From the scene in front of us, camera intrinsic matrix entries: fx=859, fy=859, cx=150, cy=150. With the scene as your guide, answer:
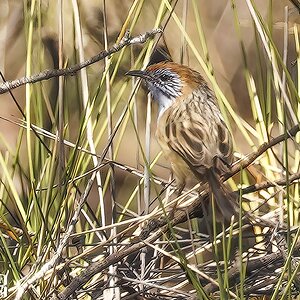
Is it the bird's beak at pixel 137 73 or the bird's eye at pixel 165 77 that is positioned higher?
the bird's beak at pixel 137 73

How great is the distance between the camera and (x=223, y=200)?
260 cm

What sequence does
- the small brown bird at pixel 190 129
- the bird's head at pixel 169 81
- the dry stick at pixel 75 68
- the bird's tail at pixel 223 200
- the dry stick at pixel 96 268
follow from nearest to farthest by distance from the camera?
the dry stick at pixel 75 68 → the dry stick at pixel 96 268 → the bird's tail at pixel 223 200 → the small brown bird at pixel 190 129 → the bird's head at pixel 169 81

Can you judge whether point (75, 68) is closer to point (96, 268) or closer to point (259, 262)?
point (96, 268)

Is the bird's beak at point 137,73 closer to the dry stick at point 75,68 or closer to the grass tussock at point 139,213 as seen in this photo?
the grass tussock at point 139,213

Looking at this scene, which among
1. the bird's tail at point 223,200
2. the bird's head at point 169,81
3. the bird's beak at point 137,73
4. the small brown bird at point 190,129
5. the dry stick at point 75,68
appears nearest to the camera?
the dry stick at point 75,68

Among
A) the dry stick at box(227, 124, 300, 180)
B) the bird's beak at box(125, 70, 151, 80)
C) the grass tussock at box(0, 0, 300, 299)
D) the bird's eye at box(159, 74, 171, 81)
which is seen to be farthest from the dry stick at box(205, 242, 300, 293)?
the bird's eye at box(159, 74, 171, 81)

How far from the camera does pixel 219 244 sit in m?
2.90

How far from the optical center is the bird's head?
3430 millimetres

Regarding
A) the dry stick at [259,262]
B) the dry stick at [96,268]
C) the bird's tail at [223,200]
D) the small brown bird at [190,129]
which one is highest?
the small brown bird at [190,129]

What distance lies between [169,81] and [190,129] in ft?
1.19

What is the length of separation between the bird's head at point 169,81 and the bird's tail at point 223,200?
26.5 inches

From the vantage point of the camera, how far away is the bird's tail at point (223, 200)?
2590mm

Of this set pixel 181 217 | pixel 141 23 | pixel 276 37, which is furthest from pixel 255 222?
pixel 276 37

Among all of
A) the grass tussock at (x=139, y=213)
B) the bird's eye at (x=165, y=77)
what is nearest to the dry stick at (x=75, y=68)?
the grass tussock at (x=139, y=213)
